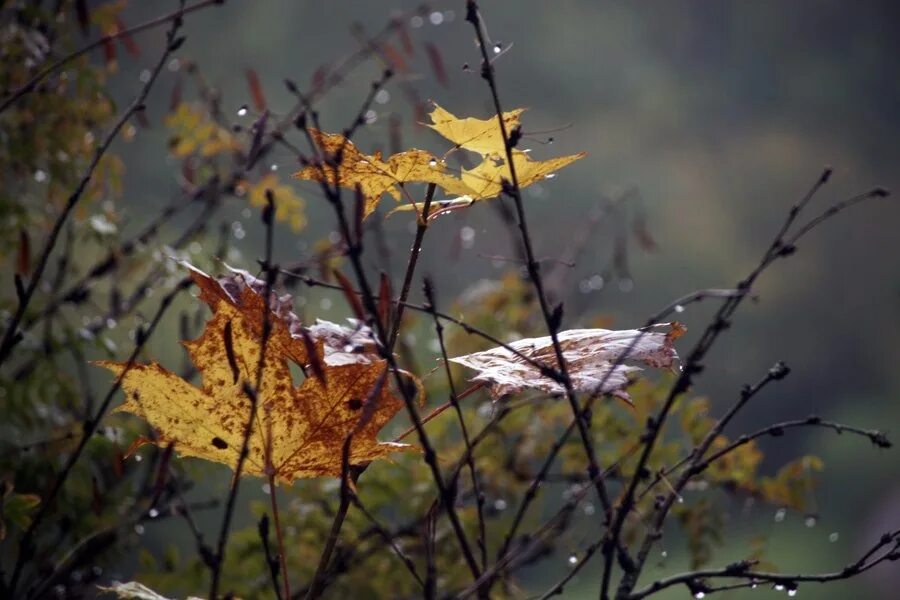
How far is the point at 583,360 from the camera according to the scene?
2.09 ft

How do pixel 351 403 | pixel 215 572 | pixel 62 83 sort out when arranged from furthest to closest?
pixel 62 83
pixel 351 403
pixel 215 572

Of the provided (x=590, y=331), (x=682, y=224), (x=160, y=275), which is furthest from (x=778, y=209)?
(x=590, y=331)

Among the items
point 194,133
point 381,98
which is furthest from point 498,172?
point 194,133

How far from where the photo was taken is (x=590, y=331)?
684 millimetres

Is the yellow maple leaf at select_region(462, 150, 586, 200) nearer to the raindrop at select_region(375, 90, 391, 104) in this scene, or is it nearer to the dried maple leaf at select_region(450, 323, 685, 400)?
the dried maple leaf at select_region(450, 323, 685, 400)

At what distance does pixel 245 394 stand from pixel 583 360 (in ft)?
0.77

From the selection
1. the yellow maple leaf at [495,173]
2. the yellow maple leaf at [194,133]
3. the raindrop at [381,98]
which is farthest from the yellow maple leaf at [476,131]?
the yellow maple leaf at [194,133]

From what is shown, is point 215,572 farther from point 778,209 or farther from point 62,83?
point 778,209

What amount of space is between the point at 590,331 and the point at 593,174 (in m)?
5.23

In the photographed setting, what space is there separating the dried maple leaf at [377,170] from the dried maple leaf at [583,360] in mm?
125

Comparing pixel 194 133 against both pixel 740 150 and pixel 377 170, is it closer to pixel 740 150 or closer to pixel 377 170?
pixel 377 170

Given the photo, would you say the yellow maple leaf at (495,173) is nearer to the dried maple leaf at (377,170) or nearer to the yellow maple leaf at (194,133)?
the dried maple leaf at (377,170)

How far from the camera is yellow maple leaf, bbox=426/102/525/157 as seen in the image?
0.63m

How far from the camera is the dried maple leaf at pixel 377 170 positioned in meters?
0.62
